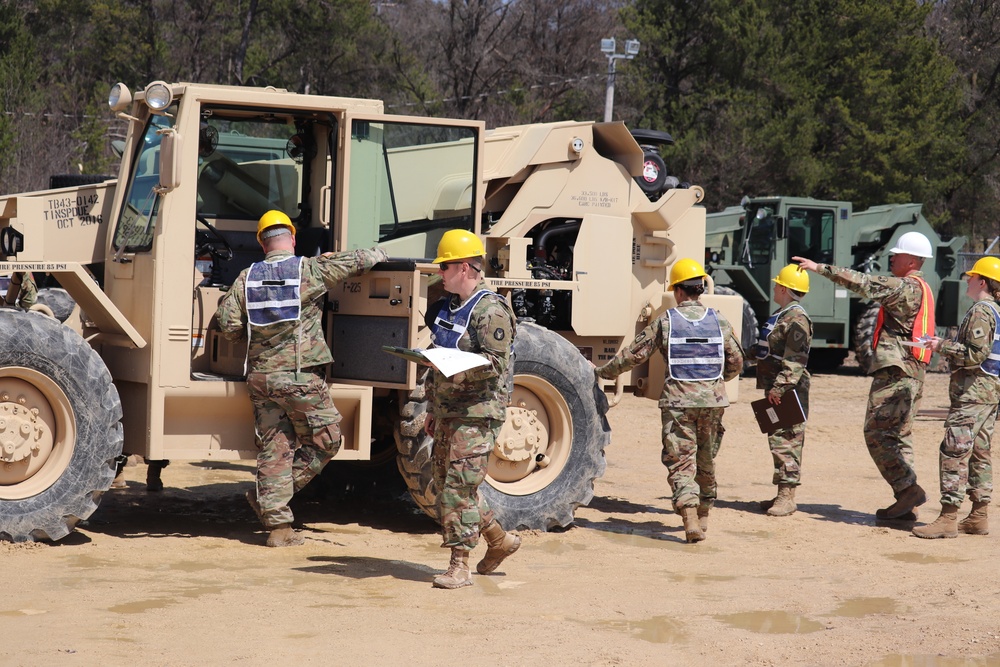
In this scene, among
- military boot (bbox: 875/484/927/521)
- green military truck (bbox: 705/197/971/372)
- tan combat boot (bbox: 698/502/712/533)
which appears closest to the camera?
tan combat boot (bbox: 698/502/712/533)

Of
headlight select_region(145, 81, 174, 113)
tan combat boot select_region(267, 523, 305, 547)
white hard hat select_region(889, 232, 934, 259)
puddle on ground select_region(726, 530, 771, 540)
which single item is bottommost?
puddle on ground select_region(726, 530, 771, 540)

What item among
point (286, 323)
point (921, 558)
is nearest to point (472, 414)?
point (286, 323)

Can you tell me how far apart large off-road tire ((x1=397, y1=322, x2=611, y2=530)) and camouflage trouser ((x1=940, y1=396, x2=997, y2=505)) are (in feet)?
7.51

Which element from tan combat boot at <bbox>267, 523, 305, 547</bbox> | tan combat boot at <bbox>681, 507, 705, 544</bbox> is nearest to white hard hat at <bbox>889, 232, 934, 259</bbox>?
tan combat boot at <bbox>681, 507, 705, 544</bbox>

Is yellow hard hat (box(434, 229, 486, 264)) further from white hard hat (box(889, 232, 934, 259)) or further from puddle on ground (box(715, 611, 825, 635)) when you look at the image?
white hard hat (box(889, 232, 934, 259))

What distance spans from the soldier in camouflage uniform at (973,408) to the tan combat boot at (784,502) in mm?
964

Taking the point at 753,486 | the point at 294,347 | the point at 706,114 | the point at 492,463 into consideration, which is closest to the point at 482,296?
the point at 294,347

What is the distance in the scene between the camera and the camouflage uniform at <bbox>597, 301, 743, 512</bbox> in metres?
7.90

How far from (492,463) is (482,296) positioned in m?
1.79

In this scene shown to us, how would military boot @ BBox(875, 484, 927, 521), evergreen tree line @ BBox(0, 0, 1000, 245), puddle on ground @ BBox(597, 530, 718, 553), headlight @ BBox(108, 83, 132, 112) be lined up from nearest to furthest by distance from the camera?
headlight @ BBox(108, 83, 132, 112) < puddle on ground @ BBox(597, 530, 718, 553) < military boot @ BBox(875, 484, 927, 521) < evergreen tree line @ BBox(0, 0, 1000, 245)

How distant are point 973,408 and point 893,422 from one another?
564mm

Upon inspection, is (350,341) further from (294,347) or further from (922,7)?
(922,7)

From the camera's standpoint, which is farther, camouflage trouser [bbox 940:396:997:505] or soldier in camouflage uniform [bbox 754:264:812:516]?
soldier in camouflage uniform [bbox 754:264:812:516]

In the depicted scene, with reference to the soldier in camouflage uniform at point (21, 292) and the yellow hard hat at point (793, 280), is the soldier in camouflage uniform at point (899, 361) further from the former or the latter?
the soldier in camouflage uniform at point (21, 292)
